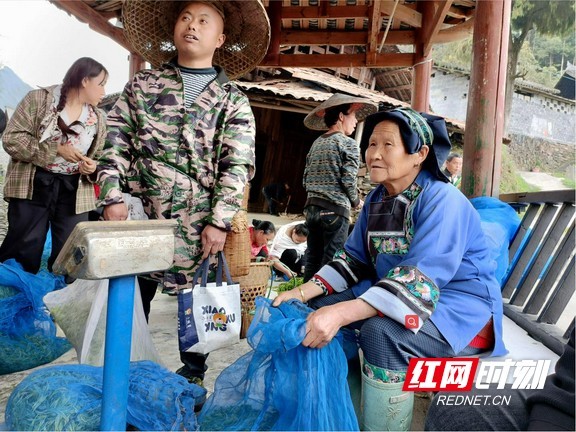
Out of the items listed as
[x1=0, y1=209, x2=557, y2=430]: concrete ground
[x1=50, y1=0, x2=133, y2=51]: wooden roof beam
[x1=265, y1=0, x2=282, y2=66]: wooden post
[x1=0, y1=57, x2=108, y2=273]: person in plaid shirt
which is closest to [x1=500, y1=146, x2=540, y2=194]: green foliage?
[x1=265, y1=0, x2=282, y2=66]: wooden post

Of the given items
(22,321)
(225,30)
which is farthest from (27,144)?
(225,30)

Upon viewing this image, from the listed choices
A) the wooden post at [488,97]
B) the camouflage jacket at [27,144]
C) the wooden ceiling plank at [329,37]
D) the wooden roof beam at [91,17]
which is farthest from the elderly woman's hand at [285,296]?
the wooden ceiling plank at [329,37]

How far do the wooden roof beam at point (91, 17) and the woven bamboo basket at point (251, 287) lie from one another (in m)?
3.08

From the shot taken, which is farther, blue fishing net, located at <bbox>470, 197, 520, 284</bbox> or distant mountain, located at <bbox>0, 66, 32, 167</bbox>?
distant mountain, located at <bbox>0, 66, 32, 167</bbox>

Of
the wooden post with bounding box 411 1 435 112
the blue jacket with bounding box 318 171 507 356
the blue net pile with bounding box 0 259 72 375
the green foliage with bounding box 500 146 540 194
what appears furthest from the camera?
the green foliage with bounding box 500 146 540 194

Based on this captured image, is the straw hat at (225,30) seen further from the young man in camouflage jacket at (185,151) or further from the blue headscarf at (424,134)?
the blue headscarf at (424,134)

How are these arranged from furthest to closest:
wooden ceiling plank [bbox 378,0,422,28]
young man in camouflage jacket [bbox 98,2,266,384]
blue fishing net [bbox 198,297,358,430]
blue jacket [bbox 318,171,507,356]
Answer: wooden ceiling plank [bbox 378,0,422,28] < young man in camouflage jacket [bbox 98,2,266,384] < blue jacket [bbox 318,171,507,356] < blue fishing net [bbox 198,297,358,430]

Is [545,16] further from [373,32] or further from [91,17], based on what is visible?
[91,17]

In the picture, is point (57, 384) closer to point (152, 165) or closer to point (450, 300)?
point (152, 165)

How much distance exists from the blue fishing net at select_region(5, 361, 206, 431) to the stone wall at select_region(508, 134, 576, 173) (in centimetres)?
2509

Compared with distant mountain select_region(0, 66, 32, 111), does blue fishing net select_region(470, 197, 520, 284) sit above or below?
below

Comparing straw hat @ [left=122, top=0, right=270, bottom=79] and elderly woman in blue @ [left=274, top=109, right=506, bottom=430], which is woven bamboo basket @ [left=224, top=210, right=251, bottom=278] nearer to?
elderly woman in blue @ [left=274, top=109, right=506, bottom=430]

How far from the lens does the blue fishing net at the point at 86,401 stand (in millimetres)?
1307

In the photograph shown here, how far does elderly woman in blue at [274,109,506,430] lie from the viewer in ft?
4.51
